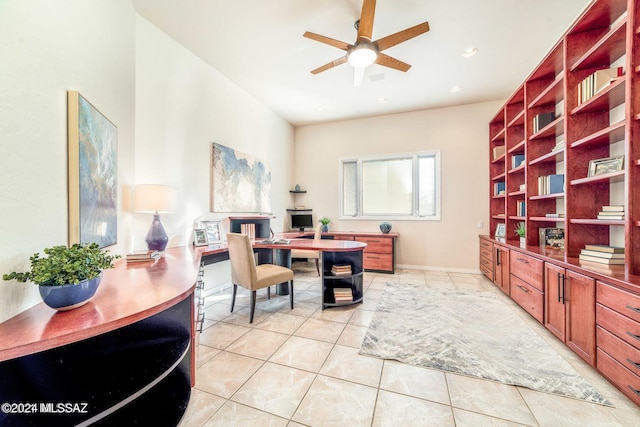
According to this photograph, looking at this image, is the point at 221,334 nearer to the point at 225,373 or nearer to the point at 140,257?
the point at 225,373

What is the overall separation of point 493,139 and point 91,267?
5490mm

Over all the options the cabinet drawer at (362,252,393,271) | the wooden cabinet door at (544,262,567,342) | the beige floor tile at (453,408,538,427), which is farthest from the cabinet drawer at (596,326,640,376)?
the cabinet drawer at (362,252,393,271)

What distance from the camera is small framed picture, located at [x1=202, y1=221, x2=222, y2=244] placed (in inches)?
130

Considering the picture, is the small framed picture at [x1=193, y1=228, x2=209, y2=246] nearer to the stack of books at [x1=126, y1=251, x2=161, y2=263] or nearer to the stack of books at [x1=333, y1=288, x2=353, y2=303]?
the stack of books at [x1=126, y1=251, x2=161, y2=263]

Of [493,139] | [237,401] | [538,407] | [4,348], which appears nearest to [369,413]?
[237,401]

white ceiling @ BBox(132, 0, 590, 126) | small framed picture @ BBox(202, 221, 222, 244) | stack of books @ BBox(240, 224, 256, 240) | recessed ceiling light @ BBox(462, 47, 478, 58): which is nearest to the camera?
white ceiling @ BBox(132, 0, 590, 126)

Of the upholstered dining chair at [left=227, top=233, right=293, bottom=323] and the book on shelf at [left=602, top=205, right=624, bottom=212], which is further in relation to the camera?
the upholstered dining chair at [left=227, top=233, right=293, bottom=323]

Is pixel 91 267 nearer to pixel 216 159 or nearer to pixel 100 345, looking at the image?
pixel 100 345

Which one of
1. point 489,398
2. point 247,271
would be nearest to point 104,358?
point 247,271

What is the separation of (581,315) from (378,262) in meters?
3.04

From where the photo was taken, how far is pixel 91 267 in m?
1.06

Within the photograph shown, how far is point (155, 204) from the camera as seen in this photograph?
7.57 feet

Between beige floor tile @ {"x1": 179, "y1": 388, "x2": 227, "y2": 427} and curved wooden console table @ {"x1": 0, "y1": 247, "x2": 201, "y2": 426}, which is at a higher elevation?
curved wooden console table @ {"x1": 0, "y1": 247, "x2": 201, "y2": 426}

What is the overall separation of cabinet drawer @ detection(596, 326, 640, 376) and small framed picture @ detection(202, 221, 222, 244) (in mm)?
3755
